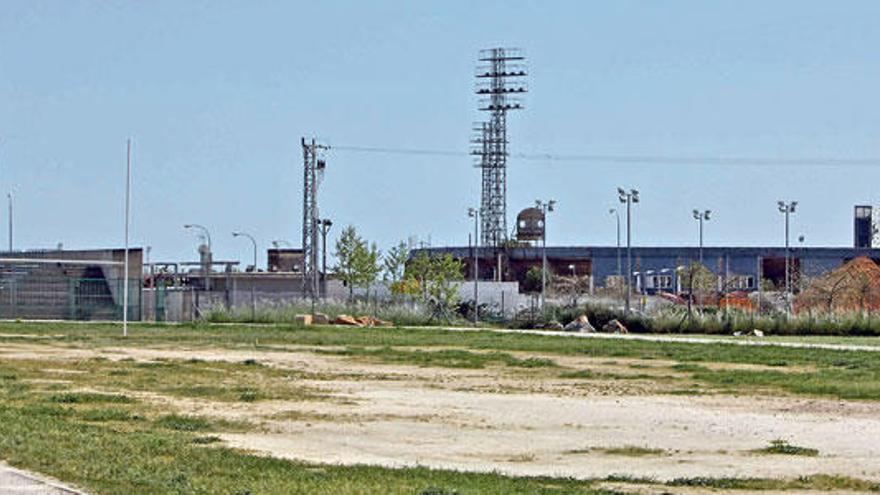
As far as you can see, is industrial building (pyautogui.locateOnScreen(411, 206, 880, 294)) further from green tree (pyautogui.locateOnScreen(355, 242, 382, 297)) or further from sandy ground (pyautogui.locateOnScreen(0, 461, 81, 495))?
sandy ground (pyautogui.locateOnScreen(0, 461, 81, 495))

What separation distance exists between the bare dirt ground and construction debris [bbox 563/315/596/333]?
1425 inches

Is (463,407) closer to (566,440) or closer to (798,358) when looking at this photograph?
(566,440)

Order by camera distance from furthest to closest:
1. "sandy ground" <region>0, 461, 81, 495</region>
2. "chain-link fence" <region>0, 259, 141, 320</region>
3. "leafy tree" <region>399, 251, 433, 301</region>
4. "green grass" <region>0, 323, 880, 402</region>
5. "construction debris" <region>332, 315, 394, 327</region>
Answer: "leafy tree" <region>399, 251, 433, 301</region>
"chain-link fence" <region>0, 259, 141, 320</region>
"construction debris" <region>332, 315, 394, 327</region>
"green grass" <region>0, 323, 880, 402</region>
"sandy ground" <region>0, 461, 81, 495</region>

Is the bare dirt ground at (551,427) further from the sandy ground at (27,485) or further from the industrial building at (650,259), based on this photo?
the industrial building at (650,259)

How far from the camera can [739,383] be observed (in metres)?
36.8

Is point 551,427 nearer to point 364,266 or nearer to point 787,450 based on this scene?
point 787,450

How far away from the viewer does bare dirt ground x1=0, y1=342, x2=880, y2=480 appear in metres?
20.4

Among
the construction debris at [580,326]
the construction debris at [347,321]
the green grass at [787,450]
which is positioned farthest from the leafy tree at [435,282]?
the green grass at [787,450]

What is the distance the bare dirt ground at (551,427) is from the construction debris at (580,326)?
1425 inches

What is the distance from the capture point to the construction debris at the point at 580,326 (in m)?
75.2

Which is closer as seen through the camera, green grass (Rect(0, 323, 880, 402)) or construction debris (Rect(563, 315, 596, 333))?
green grass (Rect(0, 323, 880, 402))

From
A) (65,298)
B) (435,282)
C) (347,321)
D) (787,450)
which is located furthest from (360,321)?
(787,450)

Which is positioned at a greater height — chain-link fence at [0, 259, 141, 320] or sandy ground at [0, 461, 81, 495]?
chain-link fence at [0, 259, 141, 320]

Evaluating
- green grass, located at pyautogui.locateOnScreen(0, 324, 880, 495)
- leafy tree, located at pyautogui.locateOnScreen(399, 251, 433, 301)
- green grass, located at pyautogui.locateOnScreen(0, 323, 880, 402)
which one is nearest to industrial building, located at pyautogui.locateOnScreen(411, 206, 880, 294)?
leafy tree, located at pyautogui.locateOnScreen(399, 251, 433, 301)
